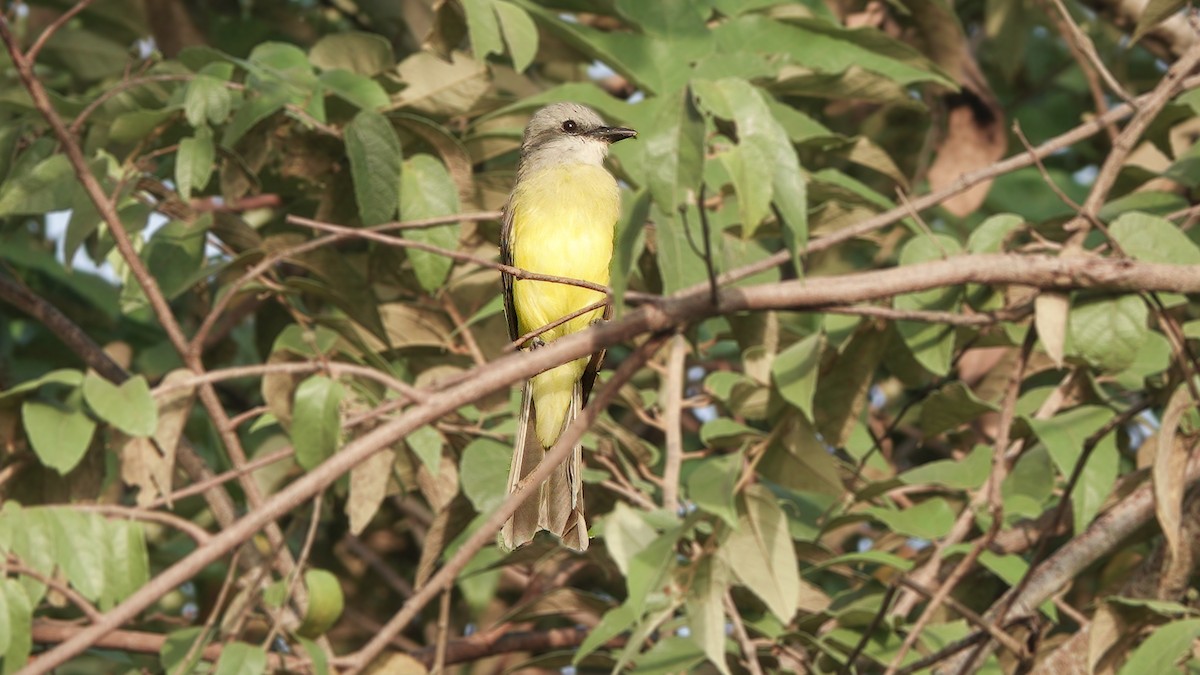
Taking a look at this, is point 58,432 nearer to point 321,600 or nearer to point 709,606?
point 321,600

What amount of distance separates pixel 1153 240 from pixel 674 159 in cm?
180

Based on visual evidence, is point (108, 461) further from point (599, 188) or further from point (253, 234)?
point (599, 188)

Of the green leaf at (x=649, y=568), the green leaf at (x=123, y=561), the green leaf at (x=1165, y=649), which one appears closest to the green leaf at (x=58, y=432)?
the green leaf at (x=123, y=561)

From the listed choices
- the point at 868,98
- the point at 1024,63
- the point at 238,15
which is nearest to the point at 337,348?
the point at 868,98

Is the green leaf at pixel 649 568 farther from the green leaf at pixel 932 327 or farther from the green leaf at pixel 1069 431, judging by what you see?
the green leaf at pixel 1069 431

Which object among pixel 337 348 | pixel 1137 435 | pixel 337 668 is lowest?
pixel 1137 435

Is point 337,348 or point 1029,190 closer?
point 337,348

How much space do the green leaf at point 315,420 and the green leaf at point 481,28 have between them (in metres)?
0.96

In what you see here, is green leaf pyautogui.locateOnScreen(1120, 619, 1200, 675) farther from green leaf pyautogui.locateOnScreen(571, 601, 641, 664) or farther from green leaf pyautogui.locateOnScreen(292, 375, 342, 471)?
green leaf pyautogui.locateOnScreen(292, 375, 342, 471)

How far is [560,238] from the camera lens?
437cm

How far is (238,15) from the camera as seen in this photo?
702 centimetres

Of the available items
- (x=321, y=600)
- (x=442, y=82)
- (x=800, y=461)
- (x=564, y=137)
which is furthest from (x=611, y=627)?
(x=442, y=82)

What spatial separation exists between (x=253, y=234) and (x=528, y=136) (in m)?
0.91

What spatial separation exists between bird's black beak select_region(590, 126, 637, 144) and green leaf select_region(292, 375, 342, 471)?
119 cm
